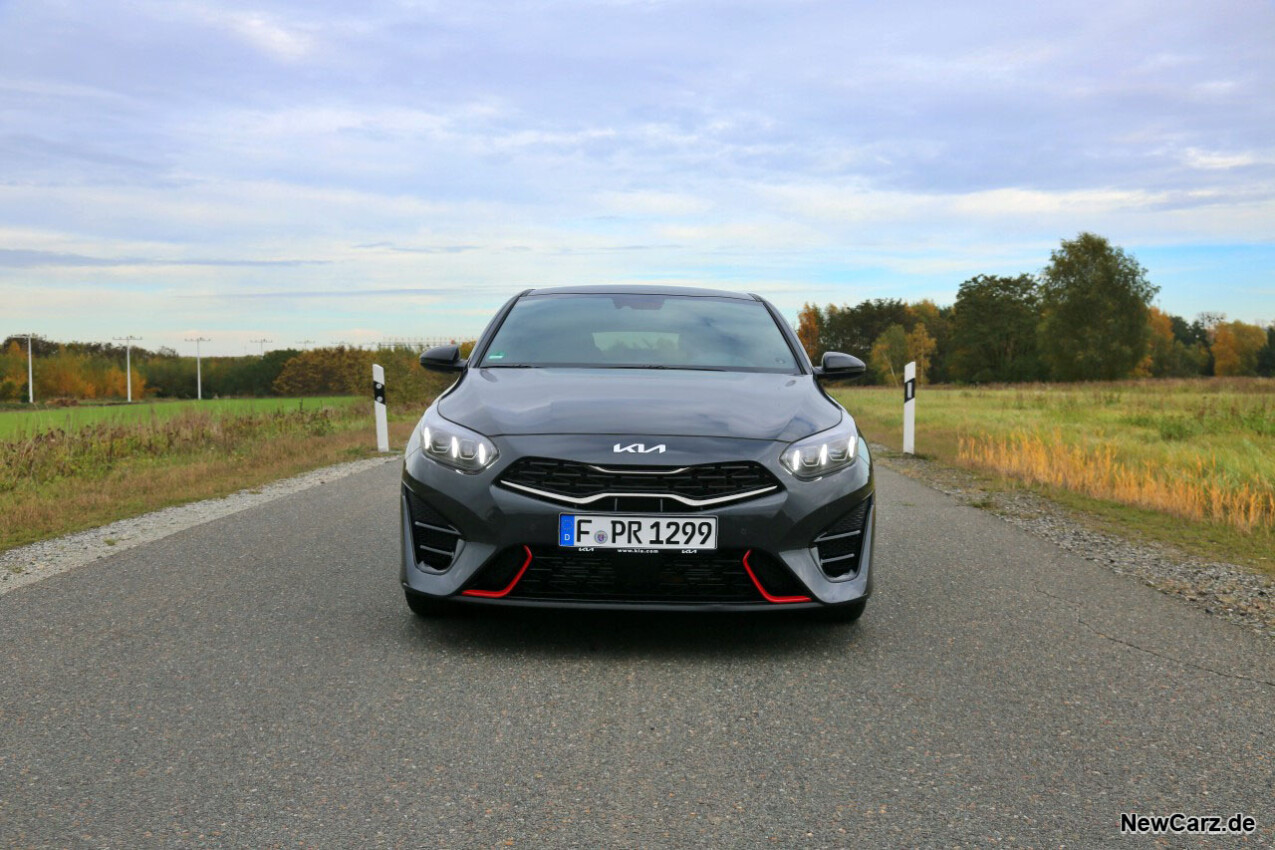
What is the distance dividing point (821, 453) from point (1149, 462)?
31.2ft

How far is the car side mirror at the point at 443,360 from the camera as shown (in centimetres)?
531

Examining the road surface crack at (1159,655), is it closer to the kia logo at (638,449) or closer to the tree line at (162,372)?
the kia logo at (638,449)

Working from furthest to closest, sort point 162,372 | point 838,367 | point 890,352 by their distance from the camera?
point 162,372 < point 890,352 < point 838,367

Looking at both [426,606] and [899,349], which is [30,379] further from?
[426,606]

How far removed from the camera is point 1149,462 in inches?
478

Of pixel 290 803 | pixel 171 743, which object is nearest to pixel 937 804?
pixel 290 803

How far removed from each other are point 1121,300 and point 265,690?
281 ft

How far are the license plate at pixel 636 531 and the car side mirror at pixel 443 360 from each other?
1.74 meters

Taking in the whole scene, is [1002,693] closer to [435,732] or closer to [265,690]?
[435,732]

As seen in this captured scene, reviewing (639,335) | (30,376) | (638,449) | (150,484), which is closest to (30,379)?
(30,376)

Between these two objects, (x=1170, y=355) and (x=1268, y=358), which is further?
(x=1268, y=358)

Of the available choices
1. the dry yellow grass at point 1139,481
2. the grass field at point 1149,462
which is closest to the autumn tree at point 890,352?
the grass field at point 1149,462

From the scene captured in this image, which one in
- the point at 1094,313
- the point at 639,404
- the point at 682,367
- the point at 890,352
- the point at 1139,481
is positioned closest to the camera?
the point at 639,404

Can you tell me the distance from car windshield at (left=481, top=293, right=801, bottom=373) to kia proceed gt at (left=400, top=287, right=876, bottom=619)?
0.67 meters
